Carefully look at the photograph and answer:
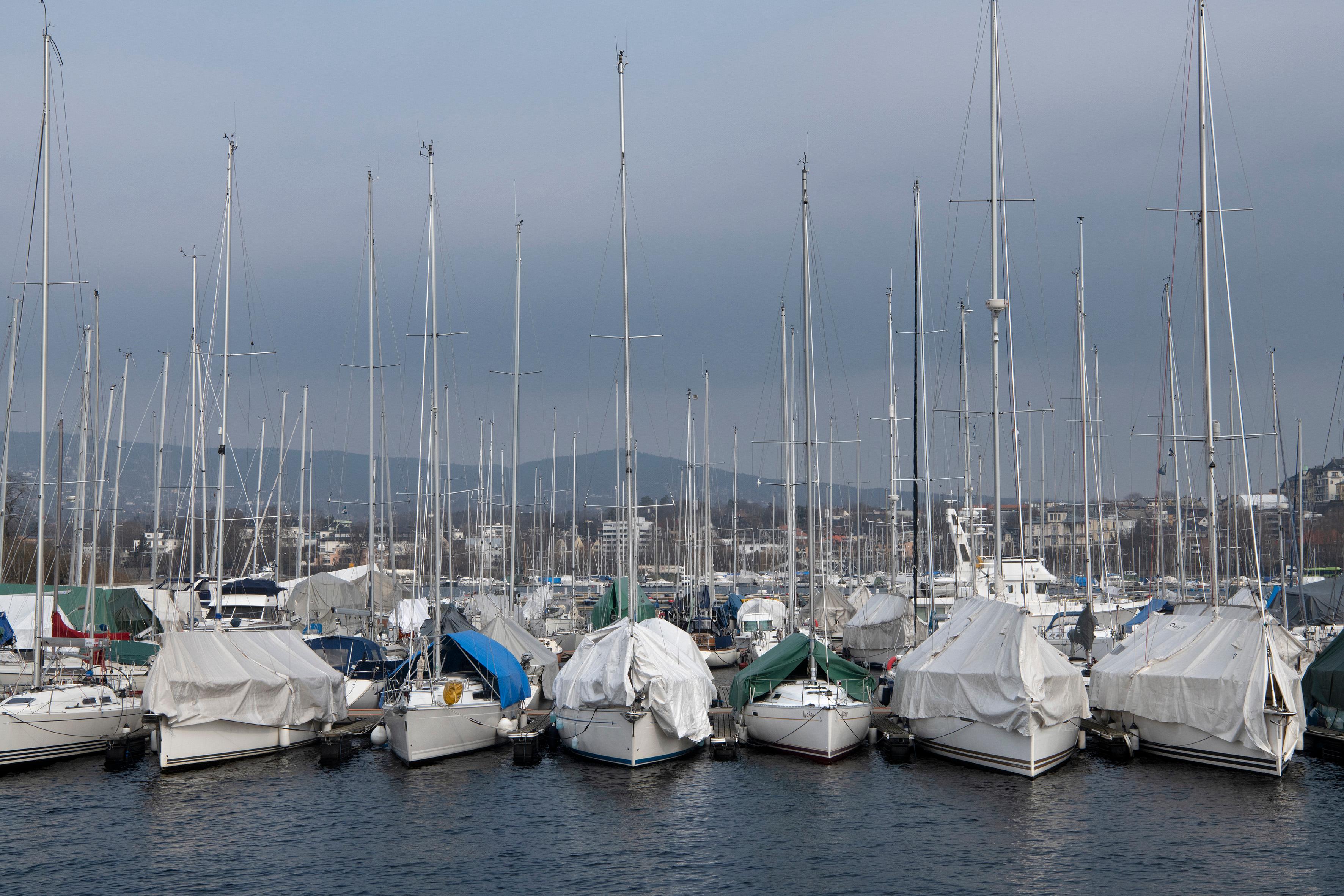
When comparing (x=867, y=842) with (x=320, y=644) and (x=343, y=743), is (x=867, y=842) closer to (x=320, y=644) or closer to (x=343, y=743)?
(x=343, y=743)

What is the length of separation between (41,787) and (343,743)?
7837mm

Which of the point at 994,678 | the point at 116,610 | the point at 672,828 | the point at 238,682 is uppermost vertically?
the point at 116,610

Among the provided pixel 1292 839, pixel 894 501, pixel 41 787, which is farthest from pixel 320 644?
pixel 1292 839

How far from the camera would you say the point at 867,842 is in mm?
24391

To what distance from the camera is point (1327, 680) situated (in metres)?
31.9

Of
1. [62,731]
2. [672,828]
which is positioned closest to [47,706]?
[62,731]

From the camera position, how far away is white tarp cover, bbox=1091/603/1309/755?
27844 millimetres

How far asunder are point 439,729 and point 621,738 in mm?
5238

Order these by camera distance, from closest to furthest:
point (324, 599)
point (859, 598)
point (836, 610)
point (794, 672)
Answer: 1. point (794, 672)
2. point (324, 599)
3. point (859, 598)
4. point (836, 610)

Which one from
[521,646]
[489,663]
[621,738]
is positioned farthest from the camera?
[521,646]

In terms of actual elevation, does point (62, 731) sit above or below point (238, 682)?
below

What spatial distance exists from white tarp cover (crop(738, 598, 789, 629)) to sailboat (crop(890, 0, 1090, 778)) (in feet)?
95.1

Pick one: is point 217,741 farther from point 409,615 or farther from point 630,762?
point 409,615

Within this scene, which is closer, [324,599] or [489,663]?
[489,663]
